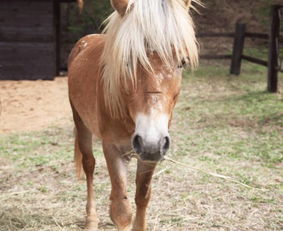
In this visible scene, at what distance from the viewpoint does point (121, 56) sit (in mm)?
2379

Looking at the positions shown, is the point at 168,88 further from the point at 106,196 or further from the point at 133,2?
the point at 106,196

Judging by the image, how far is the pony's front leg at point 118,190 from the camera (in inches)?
109

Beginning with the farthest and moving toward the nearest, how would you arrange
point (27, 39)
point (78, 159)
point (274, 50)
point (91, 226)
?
point (27, 39) → point (274, 50) → point (78, 159) → point (91, 226)

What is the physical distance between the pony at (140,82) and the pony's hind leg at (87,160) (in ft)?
1.90

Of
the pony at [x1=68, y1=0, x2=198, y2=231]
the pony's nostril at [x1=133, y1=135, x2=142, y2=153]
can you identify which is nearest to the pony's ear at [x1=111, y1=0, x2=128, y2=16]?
the pony at [x1=68, y1=0, x2=198, y2=231]

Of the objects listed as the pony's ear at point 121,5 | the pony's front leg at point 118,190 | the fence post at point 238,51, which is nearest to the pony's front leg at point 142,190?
the pony's front leg at point 118,190

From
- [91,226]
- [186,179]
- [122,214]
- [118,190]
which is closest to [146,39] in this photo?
[118,190]

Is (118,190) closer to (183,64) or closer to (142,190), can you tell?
(142,190)

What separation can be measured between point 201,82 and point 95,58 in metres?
8.02

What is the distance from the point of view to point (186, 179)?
14.6ft

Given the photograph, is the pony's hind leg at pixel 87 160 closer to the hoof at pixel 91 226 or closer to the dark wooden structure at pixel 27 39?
the hoof at pixel 91 226

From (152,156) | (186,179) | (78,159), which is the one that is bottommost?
(186,179)

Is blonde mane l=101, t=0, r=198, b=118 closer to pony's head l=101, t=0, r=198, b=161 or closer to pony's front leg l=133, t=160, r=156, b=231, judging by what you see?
pony's head l=101, t=0, r=198, b=161

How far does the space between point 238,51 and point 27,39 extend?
Answer: 597 centimetres
